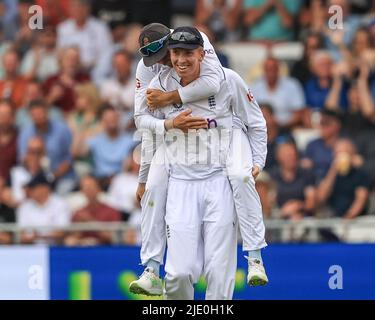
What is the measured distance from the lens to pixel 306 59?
17891 millimetres

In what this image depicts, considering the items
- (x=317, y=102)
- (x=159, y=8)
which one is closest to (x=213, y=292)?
(x=317, y=102)

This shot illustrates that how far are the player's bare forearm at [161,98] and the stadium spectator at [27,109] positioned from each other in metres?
6.92

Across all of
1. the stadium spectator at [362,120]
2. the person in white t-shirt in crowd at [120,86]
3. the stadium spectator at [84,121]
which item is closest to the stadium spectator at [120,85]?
the person in white t-shirt in crowd at [120,86]

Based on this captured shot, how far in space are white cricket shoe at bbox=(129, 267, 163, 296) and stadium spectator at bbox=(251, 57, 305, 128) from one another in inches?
269

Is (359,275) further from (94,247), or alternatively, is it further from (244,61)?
(244,61)

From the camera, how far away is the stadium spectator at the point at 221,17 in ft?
61.6

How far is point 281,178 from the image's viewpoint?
52.4 ft

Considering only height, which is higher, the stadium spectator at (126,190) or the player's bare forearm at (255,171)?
the player's bare forearm at (255,171)

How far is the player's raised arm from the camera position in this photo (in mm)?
10539

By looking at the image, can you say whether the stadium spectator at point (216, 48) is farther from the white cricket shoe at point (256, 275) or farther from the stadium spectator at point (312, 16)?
the white cricket shoe at point (256, 275)

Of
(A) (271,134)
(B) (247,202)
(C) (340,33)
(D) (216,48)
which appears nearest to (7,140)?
(D) (216,48)

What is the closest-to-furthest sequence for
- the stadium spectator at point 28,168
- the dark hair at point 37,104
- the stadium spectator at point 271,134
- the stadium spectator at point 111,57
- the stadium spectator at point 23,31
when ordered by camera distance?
the stadium spectator at point 271,134 < the stadium spectator at point 28,168 < the dark hair at point 37,104 < the stadium spectator at point 111,57 < the stadium spectator at point 23,31

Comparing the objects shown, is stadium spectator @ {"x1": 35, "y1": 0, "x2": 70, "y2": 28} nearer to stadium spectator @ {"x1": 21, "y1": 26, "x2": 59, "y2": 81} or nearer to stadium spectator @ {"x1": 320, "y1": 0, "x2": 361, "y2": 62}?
stadium spectator @ {"x1": 21, "y1": 26, "x2": 59, "y2": 81}

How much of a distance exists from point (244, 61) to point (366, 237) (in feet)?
13.9
